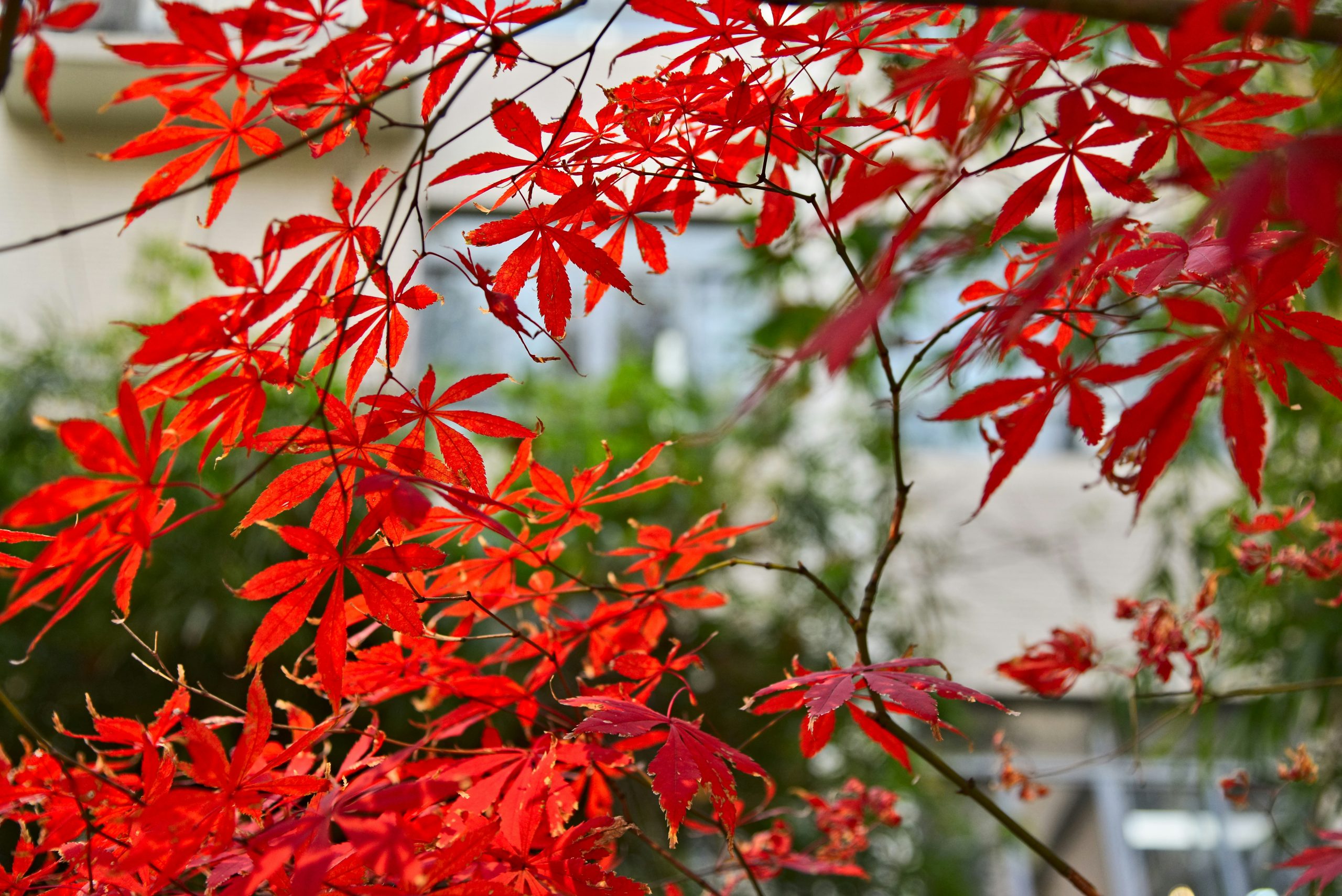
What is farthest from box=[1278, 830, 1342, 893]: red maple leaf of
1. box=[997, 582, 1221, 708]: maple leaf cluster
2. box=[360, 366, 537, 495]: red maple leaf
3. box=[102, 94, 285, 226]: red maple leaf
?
box=[102, 94, 285, 226]: red maple leaf

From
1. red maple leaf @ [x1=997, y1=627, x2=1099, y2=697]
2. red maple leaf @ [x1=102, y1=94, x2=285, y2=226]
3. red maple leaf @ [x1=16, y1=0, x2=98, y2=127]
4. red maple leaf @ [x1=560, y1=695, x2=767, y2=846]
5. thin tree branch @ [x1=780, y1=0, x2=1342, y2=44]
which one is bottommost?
red maple leaf @ [x1=997, y1=627, x2=1099, y2=697]

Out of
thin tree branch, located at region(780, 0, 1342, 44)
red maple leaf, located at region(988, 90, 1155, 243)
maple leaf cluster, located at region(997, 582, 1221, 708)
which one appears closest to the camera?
thin tree branch, located at region(780, 0, 1342, 44)

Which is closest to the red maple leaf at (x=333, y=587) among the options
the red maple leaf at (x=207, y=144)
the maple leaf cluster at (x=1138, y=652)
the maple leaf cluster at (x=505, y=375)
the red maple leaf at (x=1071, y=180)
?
the maple leaf cluster at (x=505, y=375)

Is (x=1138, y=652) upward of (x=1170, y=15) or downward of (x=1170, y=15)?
downward

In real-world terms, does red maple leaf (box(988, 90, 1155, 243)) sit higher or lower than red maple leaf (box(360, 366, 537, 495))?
higher

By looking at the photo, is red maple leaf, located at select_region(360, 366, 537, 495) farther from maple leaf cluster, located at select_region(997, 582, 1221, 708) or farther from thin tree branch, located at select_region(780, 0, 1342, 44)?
maple leaf cluster, located at select_region(997, 582, 1221, 708)

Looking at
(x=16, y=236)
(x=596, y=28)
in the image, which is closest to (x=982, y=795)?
(x=16, y=236)

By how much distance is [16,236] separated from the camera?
7.34ft

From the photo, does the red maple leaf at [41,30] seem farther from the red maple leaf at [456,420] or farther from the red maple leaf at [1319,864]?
the red maple leaf at [1319,864]

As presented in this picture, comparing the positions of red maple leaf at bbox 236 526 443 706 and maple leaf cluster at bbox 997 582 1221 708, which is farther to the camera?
maple leaf cluster at bbox 997 582 1221 708

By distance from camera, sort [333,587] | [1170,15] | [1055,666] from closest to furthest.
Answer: [1170,15] → [333,587] → [1055,666]

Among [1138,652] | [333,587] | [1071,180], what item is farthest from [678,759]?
[1138,652]

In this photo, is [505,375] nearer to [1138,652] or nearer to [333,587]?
[333,587]

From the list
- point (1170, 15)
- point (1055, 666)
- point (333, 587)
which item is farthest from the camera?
point (1055, 666)
